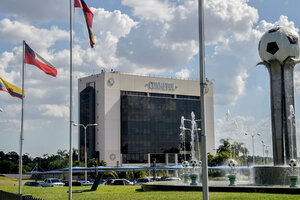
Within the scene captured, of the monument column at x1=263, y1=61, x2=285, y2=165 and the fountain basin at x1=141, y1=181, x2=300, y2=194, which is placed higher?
the monument column at x1=263, y1=61, x2=285, y2=165

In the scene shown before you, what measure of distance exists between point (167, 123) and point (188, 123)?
26.8ft

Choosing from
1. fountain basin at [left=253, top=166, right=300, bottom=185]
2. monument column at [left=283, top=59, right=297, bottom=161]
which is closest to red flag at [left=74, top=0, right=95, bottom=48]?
fountain basin at [left=253, top=166, right=300, bottom=185]

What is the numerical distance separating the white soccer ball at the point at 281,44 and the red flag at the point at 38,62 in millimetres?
15568

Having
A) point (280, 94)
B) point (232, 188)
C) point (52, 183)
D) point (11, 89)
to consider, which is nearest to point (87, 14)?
point (11, 89)

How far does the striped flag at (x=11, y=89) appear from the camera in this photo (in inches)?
1178

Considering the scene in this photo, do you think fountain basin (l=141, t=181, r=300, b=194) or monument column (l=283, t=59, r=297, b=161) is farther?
monument column (l=283, t=59, r=297, b=161)

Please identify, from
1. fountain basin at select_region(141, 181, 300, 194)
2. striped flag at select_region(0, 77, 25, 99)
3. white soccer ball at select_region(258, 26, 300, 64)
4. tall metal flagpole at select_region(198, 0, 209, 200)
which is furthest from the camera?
white soccer ball at select_region(258, 26, 300, 64)

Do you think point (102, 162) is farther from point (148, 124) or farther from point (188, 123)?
point (188, 123)

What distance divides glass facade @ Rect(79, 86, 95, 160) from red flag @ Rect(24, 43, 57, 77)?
243 feet

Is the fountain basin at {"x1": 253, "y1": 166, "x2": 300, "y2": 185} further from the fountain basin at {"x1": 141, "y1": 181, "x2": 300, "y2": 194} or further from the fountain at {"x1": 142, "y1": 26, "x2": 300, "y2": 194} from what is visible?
the fountain basin at {"x1": 141, "y1": 181, "x2": 300, "y2": 194}

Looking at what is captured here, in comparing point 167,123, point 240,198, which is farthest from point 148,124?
point 240,198

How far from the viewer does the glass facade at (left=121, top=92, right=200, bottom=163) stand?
103 m

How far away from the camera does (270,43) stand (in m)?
32.8

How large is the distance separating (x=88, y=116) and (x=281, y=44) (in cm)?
7548
